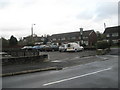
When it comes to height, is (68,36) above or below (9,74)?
above

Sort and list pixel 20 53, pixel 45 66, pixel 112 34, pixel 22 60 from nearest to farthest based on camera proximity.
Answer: pixel 45 66, pixel 22 60, pixel 20 53, pixel 112 34

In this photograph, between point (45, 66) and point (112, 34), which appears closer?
point (45, 66)

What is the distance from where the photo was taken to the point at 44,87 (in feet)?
22.8

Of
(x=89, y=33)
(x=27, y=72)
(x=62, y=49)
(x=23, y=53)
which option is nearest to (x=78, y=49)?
(x=62, y=49)

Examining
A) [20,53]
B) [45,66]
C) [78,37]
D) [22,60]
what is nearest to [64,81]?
[45,66]

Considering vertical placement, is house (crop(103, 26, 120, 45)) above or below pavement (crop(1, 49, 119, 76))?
above

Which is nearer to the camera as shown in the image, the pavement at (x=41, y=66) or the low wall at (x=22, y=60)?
the pavement at (x=41, y=66)

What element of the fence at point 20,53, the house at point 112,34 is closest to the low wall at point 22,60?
the fence at point 20,53

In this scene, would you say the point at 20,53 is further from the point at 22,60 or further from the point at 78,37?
the point at 78,37

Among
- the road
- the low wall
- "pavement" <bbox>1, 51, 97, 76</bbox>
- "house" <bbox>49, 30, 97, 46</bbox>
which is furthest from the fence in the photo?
"house" <bbox>49, 30, 97, 46</bbox>

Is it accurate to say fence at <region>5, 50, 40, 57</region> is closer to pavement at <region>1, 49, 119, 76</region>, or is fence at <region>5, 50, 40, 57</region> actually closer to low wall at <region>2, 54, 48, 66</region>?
low wall at <region>2, 54, 48, 66</region>

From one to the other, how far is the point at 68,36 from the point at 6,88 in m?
68.9

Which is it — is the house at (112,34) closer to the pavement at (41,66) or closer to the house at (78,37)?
the house at (78,37)

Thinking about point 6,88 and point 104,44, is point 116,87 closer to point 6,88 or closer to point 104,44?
point 6,88
